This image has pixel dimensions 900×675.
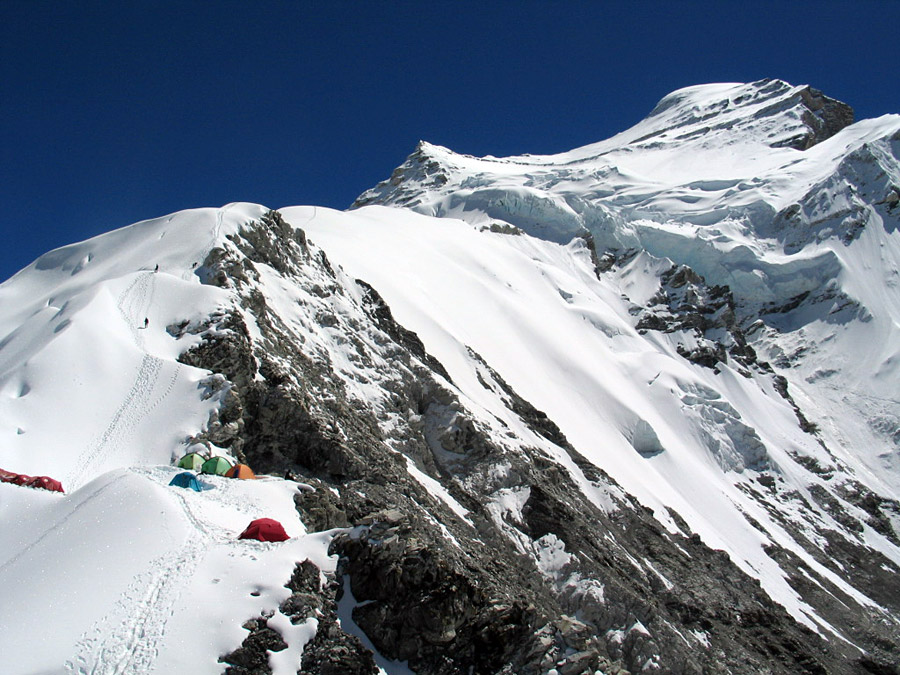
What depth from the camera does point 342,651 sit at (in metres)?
12.5

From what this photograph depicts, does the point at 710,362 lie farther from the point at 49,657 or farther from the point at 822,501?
the point at 49,657

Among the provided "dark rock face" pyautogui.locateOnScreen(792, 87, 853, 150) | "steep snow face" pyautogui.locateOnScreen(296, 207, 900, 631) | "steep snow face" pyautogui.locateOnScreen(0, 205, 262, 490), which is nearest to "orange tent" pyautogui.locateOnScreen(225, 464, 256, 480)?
"steep snow face" pyautogui.locateOnScreen(0, 205, 262, 490)

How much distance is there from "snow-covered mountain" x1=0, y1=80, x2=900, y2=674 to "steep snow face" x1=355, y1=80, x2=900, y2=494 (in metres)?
0.61

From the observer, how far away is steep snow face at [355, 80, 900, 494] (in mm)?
86125

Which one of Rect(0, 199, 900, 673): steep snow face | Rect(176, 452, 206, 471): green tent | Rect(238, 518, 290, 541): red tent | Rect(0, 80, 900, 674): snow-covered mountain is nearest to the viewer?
Rect(0, 199, 900, 673): steep snow face

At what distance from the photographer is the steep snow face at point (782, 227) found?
283 feet

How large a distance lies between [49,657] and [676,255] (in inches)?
3971

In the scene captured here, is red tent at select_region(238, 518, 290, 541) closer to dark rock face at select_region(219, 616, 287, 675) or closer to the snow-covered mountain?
the snow-covered mountain

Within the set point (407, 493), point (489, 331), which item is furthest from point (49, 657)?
point (489, 331)

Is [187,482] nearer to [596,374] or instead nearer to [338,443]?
[338,443]

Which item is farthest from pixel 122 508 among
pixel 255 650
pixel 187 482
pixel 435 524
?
pixel 435 524

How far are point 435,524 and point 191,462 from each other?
8975 millimetres

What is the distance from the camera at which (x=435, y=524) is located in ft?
78.4

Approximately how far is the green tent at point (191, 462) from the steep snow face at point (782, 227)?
75456 millimetres
